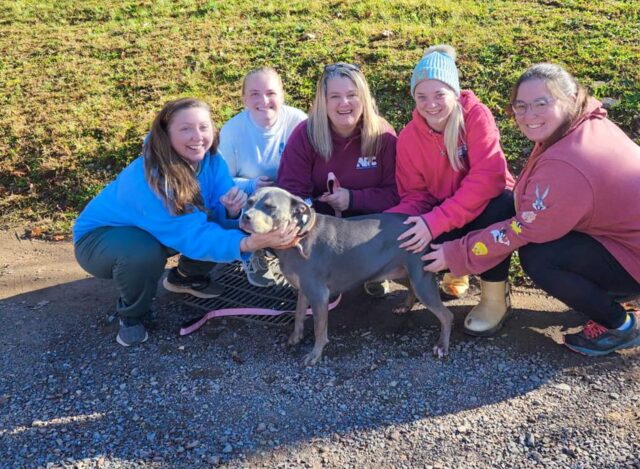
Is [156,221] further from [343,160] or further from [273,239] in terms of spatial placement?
[343,160]

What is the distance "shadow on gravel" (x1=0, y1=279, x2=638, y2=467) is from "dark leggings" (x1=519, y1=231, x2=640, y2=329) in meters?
0.41

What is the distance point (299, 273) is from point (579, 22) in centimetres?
770

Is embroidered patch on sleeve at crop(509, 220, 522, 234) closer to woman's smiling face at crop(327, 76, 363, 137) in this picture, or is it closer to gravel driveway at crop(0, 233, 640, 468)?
gravel driveway at crop(0, 233, 640, 468)

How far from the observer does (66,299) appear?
5426mm

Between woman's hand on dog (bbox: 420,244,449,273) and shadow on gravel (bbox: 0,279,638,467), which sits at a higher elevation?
woman's hand on dog (bbox: 420,244,449,273)

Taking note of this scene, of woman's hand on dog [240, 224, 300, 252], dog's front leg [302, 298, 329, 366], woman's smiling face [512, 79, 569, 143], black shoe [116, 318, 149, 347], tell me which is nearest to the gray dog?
dog's front leg [302, 298, 329, 366]

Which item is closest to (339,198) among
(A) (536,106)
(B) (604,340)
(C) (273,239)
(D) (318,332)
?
(C) (273,239)

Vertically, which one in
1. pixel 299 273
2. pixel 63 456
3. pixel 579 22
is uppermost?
pixel 579 22

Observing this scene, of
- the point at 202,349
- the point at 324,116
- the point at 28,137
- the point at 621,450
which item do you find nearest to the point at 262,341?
the point at 202,349

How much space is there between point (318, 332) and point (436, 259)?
1055mm

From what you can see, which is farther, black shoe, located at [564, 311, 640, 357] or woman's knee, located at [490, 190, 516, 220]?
woman's knee, located at [490, 190, 516, 220]

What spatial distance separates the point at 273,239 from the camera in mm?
4230

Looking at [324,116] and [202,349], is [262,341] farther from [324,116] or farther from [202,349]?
[324,116]

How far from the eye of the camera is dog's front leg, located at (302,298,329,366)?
441cm
